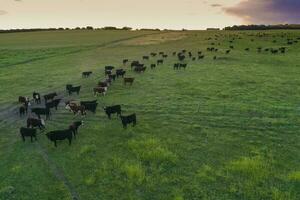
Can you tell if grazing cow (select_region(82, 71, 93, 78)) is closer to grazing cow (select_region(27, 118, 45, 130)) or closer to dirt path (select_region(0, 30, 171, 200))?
dirt path (select_region(0, 30, 171, 200))

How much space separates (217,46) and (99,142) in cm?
5491

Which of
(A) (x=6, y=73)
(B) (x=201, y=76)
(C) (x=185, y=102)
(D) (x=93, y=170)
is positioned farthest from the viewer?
(A) (x=6, y=73)

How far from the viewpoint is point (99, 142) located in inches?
942

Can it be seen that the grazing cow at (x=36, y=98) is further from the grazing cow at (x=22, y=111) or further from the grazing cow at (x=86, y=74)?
the grazing cow at (x=86, y=74)

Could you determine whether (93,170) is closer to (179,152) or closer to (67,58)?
(179,152)

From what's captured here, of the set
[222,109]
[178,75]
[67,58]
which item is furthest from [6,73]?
[222,109]

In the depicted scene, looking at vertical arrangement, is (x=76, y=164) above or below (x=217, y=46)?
below

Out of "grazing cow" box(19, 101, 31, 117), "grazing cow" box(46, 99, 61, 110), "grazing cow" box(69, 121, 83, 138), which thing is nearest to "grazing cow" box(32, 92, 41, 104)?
"grazing cow" box(19, 101, 31, 117)

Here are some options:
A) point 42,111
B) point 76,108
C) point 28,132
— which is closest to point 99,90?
point 76,108

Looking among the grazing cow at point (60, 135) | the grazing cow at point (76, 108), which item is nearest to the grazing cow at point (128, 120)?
the grazing cow at point (60, 135)

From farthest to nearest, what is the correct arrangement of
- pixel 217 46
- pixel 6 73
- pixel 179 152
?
pixel 217 46 < pixel 6 73 < pixel 179 152

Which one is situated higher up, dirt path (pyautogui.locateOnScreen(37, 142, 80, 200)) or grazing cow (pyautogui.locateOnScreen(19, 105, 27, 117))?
grazing cow (pyautogui.locateOnScreen(19, 105, 27, 117))

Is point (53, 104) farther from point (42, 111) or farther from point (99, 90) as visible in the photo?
point (99, 90)

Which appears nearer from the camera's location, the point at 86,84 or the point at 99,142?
the point at 99,142
